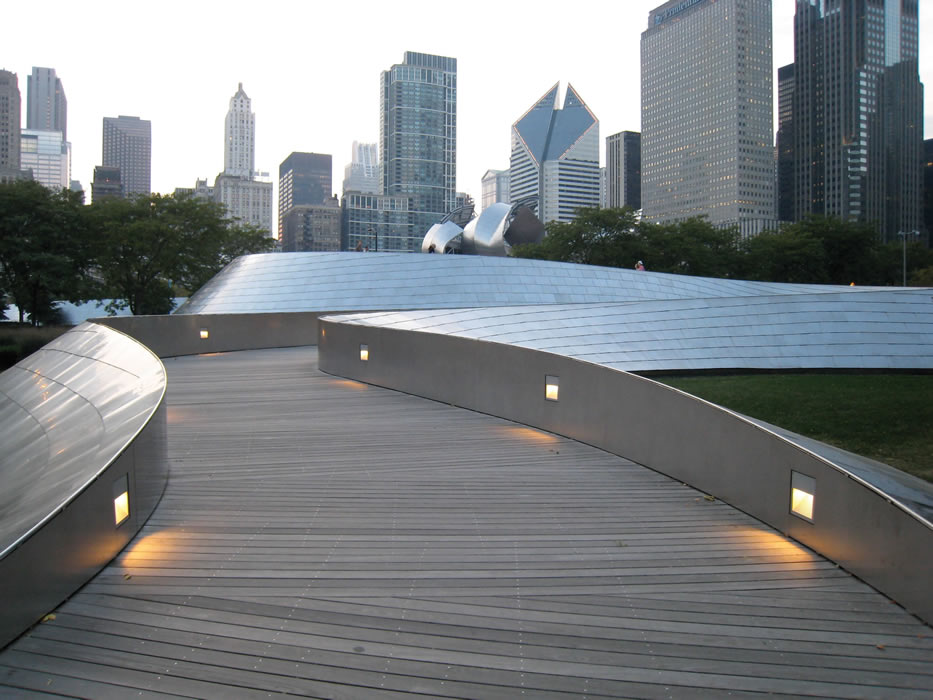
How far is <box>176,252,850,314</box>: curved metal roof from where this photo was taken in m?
26.5

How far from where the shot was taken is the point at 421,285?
27.0m

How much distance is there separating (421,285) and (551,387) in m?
18.1

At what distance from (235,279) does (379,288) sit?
241 inches

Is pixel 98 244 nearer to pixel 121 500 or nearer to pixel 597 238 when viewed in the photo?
pixel 597 238

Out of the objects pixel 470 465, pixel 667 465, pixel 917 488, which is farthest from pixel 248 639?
pixel 917 488

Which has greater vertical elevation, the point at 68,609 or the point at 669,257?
the point at 669,257

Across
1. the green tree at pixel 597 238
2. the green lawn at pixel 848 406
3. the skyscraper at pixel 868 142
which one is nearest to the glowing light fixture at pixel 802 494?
the green lawn at pixel 848 406

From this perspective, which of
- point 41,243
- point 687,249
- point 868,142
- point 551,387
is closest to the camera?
point 551,387

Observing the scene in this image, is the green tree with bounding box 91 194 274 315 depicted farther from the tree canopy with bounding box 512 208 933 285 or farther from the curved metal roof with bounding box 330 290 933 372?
the tree canopy with bounding box 512 208 933 285

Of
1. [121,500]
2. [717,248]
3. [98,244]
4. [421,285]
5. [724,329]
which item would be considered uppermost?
[717,248]

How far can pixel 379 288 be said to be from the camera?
88.3 ft

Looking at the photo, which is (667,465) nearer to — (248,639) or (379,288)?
(248,639)

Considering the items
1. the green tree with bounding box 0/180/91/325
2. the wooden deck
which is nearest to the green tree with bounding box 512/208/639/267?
the green tree with bounding box 0/180/91/325

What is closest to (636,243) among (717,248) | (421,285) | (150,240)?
(717,248)
